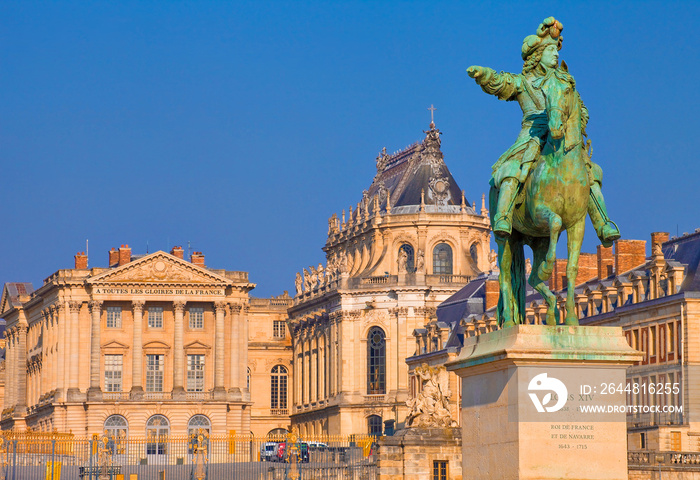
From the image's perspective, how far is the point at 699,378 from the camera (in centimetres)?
5812

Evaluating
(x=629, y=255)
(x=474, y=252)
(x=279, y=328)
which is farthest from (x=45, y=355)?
(x=629, y=255)

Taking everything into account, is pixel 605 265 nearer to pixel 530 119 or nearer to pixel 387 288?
pixel 387 288

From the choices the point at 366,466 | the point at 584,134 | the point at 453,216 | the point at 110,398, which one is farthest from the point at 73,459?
the point at 584,134

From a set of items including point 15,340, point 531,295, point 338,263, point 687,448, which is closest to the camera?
point 687,448

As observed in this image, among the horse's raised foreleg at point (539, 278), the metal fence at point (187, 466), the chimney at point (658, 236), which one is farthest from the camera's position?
the chimney at point (658, 236)

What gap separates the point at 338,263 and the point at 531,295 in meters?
42.6

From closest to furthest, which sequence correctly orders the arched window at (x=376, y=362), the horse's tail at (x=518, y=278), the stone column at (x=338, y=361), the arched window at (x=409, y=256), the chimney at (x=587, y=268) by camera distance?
1. the horse's tail at (x=518, y=278)
2. the chimney at (x=587, y=268)
3. the arched window at (x=376, y=362)
4. the stone column at (x=338, y=361)
5. the arched window at (x=409, y=256)

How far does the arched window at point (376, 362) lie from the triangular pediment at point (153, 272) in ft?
44.8

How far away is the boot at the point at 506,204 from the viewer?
14.0m

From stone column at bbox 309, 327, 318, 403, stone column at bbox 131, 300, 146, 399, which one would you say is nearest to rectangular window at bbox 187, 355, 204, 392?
stone column at bbox 131, 300, 146, 399

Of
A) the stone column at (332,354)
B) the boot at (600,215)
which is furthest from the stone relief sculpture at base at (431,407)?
the stone column at (332,354)

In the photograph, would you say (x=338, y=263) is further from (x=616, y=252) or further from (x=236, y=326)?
(x=616, y=252)

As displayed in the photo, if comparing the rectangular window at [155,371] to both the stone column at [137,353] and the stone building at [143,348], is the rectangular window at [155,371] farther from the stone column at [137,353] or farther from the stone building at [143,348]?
the stone column at [137,353]

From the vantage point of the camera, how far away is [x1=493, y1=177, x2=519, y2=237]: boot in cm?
1399
